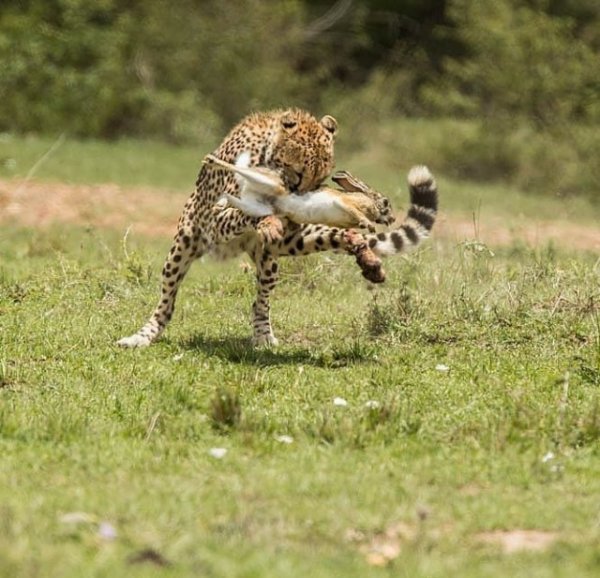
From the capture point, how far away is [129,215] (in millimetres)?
14031

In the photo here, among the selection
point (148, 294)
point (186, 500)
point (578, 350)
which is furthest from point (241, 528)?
point (148, 294)

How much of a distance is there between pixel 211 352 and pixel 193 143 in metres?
15.2

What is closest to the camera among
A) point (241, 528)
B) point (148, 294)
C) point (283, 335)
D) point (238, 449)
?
point (241, 528)

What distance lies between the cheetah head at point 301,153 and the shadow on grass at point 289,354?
885 mm

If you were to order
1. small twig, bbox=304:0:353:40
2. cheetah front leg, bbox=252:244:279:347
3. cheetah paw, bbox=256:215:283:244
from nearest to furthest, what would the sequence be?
1. cheetah paw, bbox=256:215:283:244
2. cheetah front leg, bbox=252:244:279:347
3. small twig, bbox=304:0:353:40

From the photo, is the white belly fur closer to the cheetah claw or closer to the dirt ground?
the cheetah claw

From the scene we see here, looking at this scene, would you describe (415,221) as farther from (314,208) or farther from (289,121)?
(289,121)

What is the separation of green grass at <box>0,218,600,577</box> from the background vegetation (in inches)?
472

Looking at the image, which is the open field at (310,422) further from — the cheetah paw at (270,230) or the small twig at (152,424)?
the cheetah paw at (270,230)

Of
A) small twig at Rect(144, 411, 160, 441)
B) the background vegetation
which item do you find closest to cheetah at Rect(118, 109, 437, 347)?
small twig at Rect(144, 411, 160, 441)

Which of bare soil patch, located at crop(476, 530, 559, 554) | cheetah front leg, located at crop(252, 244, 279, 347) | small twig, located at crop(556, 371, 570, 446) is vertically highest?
bare soil patch, located at crop(476, 530, 559, 554)

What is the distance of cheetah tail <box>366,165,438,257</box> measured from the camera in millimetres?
7309

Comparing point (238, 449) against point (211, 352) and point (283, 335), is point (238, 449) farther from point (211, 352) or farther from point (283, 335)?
point (283, 335)

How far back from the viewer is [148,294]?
907 cm
